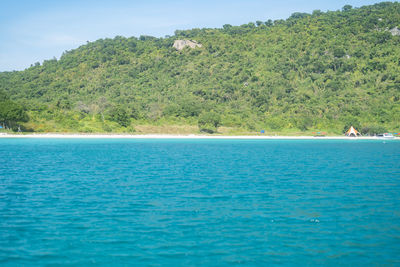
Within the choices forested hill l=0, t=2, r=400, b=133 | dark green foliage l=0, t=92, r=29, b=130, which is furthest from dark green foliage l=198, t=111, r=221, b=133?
dark green foliage l=0, t=92, r=29, b=130

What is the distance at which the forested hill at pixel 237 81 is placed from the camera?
87000mm

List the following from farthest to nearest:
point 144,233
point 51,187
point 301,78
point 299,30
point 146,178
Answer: point 299,30 → point 301,78 → point 146,178 → point 51,187 → point 144,233

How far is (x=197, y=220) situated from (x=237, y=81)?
341 ft

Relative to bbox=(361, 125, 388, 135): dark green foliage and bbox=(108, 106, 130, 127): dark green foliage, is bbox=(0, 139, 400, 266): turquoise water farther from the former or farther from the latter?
bbox=(361, 125, 388, 135): dark green foliage

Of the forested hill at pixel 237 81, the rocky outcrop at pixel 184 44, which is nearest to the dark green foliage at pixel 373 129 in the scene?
the forested hill at pixel 237 81

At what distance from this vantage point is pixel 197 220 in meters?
13.0

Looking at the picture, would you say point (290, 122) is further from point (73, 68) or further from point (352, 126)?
point (73, 68)

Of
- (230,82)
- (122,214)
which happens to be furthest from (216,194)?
(230,82)

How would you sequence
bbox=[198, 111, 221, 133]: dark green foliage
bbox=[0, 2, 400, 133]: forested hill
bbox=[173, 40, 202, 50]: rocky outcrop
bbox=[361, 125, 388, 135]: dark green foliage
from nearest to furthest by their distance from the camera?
bbox=[361, 125, 388, 135]: dark green foliage → bbox=[198, 111, 221, 133]: dark green foliage → bbox=[0, 2, 400, 133]: forested hill → bbox=[173, 40, 202, 50]: rocky outcrop

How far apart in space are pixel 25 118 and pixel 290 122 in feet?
191

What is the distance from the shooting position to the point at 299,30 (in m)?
135

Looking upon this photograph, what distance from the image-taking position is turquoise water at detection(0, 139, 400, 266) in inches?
390

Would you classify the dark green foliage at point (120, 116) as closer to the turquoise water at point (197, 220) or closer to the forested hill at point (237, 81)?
the forested hill at point (237, 81)

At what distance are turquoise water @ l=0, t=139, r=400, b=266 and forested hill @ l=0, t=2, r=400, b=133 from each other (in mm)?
62378
